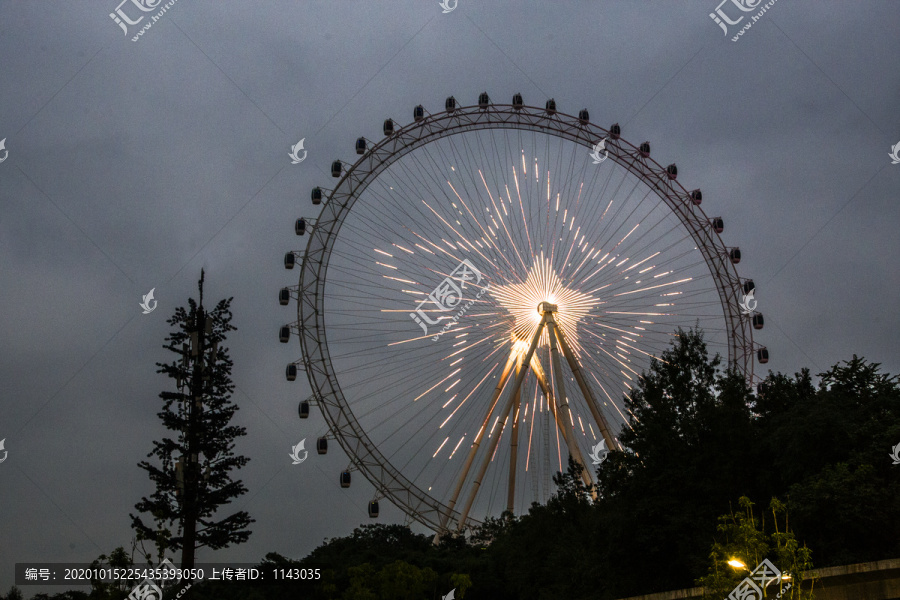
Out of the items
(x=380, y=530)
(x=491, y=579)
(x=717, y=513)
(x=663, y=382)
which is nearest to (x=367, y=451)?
(x=491, y=579)

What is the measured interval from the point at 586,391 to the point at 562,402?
45.8 inches

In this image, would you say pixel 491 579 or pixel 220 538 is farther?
pixel 491 579

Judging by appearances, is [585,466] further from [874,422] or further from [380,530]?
[380,530]

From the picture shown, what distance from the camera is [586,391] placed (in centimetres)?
3912

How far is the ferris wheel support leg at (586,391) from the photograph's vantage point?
3882cm

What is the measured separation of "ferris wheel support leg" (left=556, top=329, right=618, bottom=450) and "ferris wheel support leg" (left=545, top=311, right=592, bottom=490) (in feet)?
1.11

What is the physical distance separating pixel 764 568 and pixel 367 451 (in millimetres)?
26713

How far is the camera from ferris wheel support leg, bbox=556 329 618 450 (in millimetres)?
38816

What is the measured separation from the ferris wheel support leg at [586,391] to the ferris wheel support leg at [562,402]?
337mm

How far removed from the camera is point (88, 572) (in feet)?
65.6

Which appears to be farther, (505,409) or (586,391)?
(505,409)

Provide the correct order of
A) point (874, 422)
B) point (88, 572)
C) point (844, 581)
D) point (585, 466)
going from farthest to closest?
A: 1. point (585, 466)
2. point (874, 422)
3. point (88, 572)
4. point (844, 581)

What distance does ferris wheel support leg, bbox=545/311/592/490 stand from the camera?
127 ft

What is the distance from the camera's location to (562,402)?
128ft
